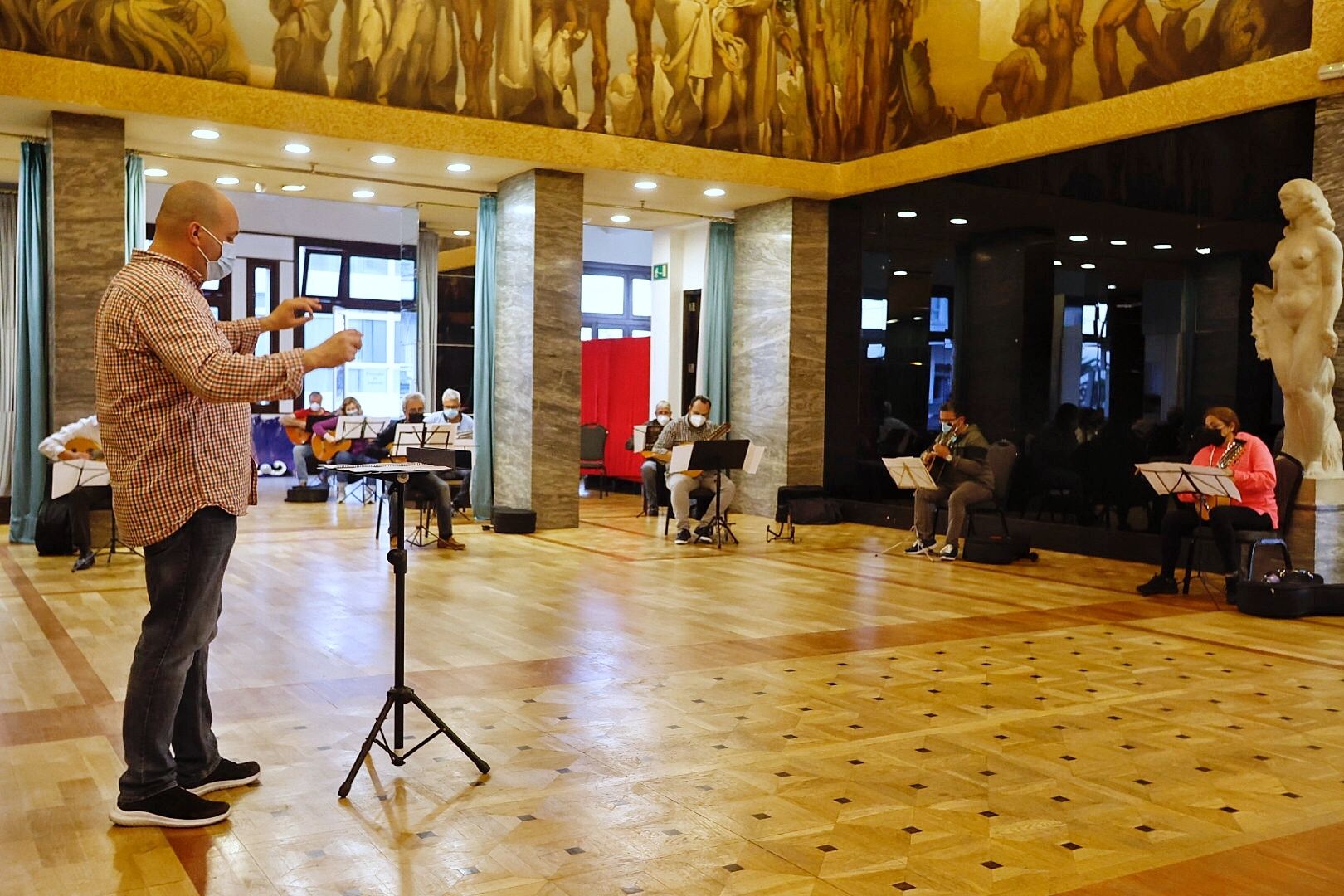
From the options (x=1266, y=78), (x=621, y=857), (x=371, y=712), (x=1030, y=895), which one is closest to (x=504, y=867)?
(x=621, y=857)

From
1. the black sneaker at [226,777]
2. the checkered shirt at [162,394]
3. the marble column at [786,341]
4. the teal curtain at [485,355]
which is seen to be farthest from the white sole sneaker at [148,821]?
the marble column at [786,341]

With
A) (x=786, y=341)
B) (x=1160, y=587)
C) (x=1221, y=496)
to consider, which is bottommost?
(x=1160, y=587)

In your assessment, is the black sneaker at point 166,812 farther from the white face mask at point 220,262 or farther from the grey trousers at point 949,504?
the grey trousers at point 949,504

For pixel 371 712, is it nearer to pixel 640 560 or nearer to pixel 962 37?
pixel 640 560

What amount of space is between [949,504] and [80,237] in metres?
7.44

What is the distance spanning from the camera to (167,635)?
135 inches

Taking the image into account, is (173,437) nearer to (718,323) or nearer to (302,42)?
(302,42)

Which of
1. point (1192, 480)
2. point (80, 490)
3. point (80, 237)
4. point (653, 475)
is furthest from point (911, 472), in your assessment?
point (80, 237)

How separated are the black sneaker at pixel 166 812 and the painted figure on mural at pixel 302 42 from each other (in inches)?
317

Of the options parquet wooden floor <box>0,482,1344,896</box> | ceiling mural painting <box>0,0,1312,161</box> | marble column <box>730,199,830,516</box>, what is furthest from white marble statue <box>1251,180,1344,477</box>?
marble column <box>730,199,830,516</box>

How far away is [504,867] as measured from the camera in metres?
3.30

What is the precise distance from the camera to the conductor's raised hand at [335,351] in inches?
127

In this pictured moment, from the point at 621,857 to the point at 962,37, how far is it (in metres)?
10.2

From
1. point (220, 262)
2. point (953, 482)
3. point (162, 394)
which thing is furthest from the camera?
point (953, 482)
